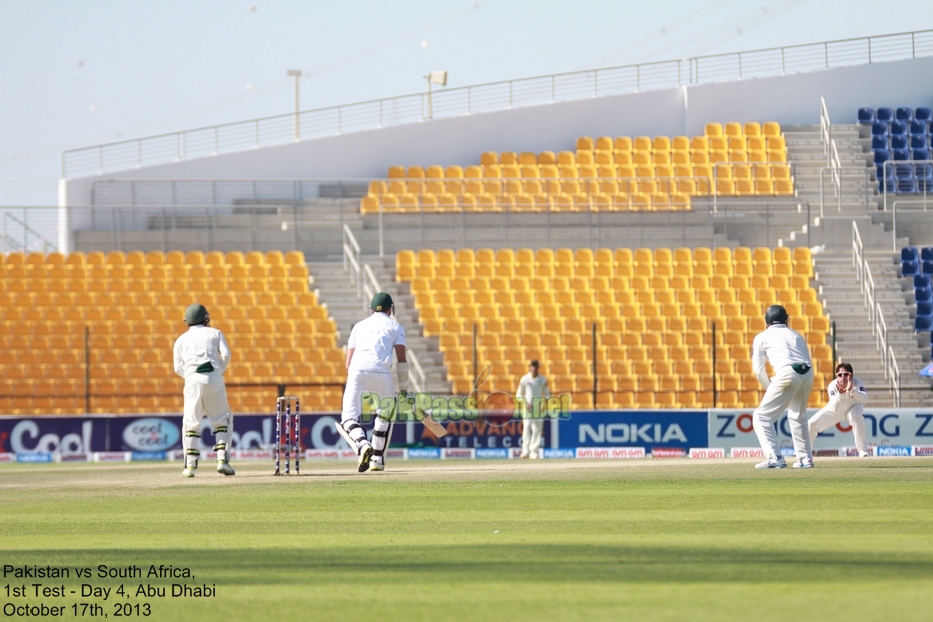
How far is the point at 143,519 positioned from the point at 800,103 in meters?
34.4

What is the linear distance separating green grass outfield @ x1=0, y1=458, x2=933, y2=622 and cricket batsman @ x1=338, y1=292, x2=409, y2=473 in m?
1.44

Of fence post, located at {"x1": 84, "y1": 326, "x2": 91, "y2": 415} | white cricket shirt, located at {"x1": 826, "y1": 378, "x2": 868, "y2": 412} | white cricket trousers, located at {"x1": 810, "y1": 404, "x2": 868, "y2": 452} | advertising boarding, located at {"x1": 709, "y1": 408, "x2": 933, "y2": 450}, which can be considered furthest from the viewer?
fence post, located at {"x1": 84, "y1": 326, "x2": 91, "y2": 415}

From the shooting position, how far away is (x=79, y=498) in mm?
12531

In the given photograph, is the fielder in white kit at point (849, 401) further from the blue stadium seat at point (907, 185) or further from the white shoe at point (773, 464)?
the blue stadium seat at point (907, 185)

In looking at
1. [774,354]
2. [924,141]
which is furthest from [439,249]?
[774,354]

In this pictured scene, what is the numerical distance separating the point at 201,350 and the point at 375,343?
6.69 ft

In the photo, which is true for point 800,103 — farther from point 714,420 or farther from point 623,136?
point 714,420

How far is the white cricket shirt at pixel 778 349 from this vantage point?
50.2 feet

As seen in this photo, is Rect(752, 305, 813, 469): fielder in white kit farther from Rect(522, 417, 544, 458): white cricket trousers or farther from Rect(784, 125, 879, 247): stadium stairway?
Rect(784, 125, 879, 247): stadium stairway

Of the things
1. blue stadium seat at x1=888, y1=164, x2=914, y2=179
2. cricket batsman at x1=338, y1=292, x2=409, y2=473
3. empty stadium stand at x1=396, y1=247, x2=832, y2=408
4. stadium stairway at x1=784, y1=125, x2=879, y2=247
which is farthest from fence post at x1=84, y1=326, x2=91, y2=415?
blue stadium seat at x1=888, y1=164, x2=914, y2=179

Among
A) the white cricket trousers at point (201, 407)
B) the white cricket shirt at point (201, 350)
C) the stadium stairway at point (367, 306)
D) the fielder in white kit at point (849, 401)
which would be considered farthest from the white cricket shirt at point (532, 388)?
the white cricket shirt at point (201, 350)

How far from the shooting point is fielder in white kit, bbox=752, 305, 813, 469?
50.0 ft

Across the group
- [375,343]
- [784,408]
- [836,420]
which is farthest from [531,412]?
[375,343]

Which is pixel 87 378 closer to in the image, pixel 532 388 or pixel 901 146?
pixel 532 388
